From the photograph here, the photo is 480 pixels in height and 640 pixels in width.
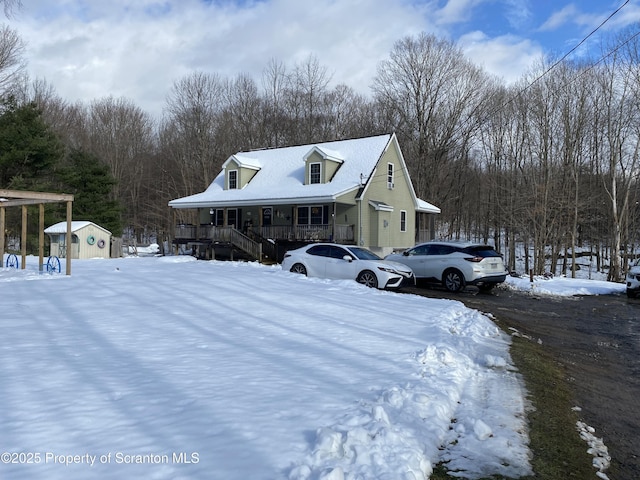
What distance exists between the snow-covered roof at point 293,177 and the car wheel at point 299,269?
813 centimetres

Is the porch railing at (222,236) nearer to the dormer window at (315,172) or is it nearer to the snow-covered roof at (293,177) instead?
the snow-covered roof at (293,177)

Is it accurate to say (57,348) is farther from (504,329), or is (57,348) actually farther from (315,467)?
(504,329)

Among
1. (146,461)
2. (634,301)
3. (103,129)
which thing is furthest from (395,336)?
(103,129)

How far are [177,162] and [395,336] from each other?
142ft

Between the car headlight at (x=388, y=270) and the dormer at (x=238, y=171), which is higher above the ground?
the dormer at (x=238, y=171)

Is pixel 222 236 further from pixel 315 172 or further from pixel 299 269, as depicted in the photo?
pixel 299 269

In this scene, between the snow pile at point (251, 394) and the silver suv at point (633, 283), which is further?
the silver suv at point (633, 283)

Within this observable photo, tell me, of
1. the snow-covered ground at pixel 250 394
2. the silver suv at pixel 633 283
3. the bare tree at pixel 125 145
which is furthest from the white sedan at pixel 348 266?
the bare tree at pixel 125 145

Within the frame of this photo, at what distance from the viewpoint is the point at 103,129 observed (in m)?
48.8

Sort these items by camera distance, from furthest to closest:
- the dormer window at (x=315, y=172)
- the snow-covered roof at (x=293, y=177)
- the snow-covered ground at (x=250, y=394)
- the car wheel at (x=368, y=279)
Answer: the dormer window at (x=315, y=172), the snow-covered roof at (x=293, y=177), the car wheel at (x=368, y=279), the snow-covered ground at (x=250, y=394)

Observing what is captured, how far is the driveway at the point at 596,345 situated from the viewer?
14.0ft

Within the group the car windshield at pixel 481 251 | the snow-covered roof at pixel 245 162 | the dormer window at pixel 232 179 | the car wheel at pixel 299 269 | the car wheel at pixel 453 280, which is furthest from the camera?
the dormer window at pixel 232 179

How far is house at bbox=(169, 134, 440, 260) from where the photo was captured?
25.0m

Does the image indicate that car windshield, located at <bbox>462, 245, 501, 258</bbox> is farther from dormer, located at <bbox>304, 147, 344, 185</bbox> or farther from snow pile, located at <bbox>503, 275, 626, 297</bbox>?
dormer, located at <bbox>304, 147, 344, 185</bbox>
